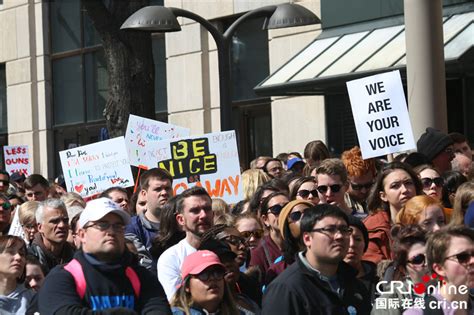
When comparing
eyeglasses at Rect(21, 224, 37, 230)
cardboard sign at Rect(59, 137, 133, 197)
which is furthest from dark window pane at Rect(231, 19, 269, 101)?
eyeglasses at Rect(21, 224, 37, 230)

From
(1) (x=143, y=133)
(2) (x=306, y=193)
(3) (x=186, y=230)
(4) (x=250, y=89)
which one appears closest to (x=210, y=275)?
(3) (x=186, y=230)

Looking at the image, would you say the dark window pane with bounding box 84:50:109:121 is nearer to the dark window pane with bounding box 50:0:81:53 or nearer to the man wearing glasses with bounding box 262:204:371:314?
the dark window pane with bounding box 50:0:81:53

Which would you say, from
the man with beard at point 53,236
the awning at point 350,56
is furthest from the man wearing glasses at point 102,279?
the awning at point 350,56

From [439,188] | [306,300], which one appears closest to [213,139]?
[439,188]

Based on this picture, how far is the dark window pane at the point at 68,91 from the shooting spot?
25.8 m

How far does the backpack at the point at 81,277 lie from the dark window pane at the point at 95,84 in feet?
59.7

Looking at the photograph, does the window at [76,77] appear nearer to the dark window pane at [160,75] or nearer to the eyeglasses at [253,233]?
the dark window pane at [160,75]

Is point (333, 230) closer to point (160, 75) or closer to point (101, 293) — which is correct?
point (101, 293)

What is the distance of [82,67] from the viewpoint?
2566 centimetres

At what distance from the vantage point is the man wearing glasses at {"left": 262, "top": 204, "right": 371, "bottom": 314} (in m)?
6.61

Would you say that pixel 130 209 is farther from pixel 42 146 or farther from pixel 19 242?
pixel 42 146

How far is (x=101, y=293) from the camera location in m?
6.75

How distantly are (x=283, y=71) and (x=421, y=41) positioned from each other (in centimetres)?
619

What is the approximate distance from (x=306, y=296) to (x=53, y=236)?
11.9 feet
